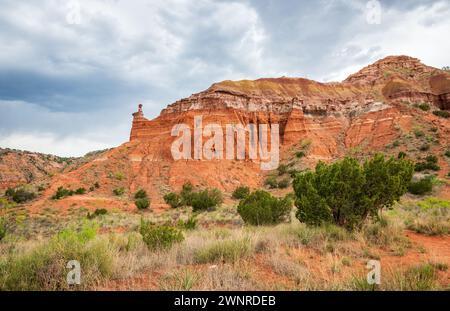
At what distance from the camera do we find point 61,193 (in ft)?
114

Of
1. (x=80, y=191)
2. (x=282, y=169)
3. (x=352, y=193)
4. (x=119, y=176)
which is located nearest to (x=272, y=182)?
(x=282, y=169)

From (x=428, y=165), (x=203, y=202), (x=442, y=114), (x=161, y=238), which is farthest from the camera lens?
(x=442, y=114)

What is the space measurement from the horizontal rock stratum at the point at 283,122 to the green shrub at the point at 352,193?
27541 millimetres

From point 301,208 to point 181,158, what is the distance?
3536 cm

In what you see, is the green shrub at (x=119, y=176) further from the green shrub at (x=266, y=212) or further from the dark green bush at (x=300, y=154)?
the green shrub at (x=266, y=212)

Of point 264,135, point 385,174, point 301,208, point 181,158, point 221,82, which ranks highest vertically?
point 221,82

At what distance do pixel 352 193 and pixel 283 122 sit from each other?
45054 mm

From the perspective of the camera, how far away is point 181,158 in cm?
4431

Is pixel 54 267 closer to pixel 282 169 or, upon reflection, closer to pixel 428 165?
pixel 428 165

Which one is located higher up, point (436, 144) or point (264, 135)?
point (264, 135)

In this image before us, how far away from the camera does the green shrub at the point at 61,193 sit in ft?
112

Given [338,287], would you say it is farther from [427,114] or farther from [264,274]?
[427,114]
